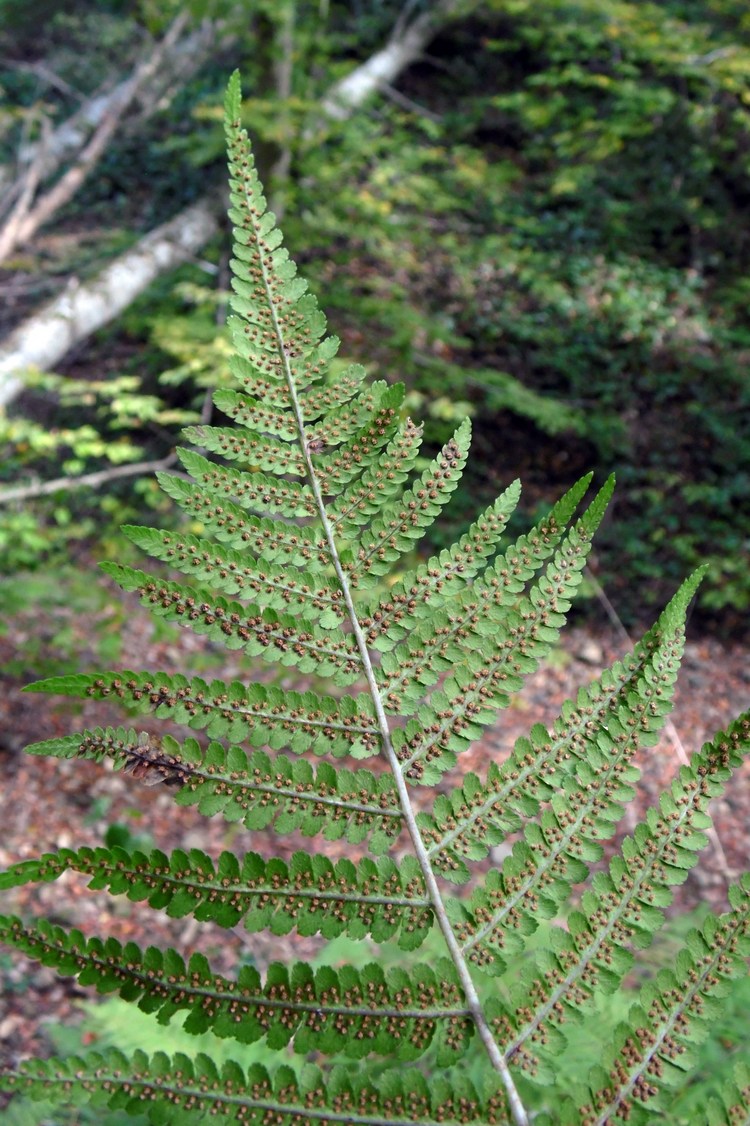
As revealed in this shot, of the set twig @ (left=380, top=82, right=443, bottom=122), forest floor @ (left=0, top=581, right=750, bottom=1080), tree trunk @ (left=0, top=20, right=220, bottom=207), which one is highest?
twig @ (left=380, top=82, right=443, bottom=122)

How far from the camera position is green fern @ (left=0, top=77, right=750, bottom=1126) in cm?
98

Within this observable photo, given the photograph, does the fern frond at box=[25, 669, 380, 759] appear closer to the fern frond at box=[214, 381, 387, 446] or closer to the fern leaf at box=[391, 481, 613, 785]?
the fern leaf at box=[391, 481, 613, 785]

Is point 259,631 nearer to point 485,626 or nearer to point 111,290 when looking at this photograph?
point 485,626

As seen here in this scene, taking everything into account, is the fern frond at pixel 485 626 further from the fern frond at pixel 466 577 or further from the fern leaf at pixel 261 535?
the fern leaf at pixel 261 535

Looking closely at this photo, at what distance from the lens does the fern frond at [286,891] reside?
1001mm

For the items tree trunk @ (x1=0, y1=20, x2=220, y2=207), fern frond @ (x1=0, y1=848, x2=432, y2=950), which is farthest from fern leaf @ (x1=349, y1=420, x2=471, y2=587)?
tree trunk @ (x1=0, y1=20, x2=220, y2=207)

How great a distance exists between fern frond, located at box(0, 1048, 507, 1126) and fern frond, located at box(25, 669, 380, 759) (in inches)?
14.9

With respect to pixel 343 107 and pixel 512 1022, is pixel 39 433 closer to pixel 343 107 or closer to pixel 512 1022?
pixel 512 1022

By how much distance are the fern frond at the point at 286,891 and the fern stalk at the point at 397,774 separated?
0.02m

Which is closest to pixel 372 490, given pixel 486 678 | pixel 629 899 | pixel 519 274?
pixel 486 678

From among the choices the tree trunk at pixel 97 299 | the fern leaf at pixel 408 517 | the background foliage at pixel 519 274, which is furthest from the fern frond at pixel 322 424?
the tree trunk at pixel 97 299

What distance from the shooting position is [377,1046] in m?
0.98

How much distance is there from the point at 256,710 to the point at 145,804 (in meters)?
4.85

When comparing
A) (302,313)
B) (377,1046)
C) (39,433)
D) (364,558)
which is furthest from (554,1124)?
(39,433)
